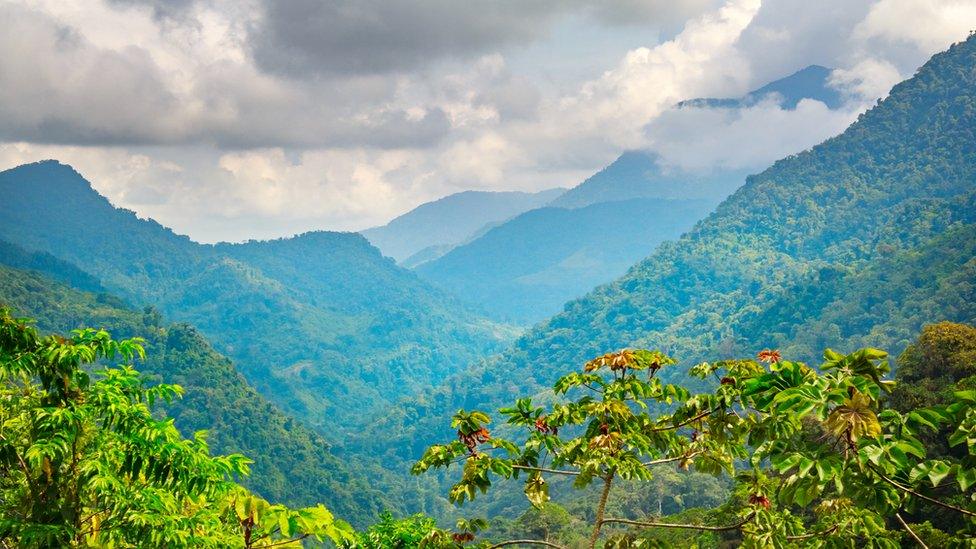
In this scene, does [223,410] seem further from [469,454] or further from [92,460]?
[469,454]

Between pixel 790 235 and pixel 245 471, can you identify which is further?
pixel 790 235

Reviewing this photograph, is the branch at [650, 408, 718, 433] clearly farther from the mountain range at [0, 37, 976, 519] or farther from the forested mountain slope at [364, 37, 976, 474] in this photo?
the forested mountain slope at [364, 37, 976, 474]

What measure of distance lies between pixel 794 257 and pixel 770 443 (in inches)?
6399

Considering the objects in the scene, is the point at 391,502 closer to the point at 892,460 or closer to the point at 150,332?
the point at 150,332

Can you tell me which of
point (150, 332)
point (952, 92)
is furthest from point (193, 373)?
point (952, 92)

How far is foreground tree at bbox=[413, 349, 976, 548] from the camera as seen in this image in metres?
3.46

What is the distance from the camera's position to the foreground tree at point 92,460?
606 centimetres

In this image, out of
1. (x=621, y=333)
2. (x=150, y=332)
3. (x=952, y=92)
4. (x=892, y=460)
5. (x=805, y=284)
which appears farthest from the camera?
(x=621, y=333)

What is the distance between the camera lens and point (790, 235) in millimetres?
159375

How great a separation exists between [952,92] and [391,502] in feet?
452

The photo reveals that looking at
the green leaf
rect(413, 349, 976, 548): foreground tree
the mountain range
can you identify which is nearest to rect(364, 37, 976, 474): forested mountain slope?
the mountain range

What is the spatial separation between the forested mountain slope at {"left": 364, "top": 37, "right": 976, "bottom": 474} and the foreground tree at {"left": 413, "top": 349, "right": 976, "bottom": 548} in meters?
96.3

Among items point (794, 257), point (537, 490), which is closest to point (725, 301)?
point (794, 257)

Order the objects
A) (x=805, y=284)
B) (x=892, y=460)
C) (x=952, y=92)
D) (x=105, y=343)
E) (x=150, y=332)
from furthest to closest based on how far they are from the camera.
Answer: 1. (x=952, y=92)
2. (x=150, y=332)
3. (x=805, y=284)
4. (x=105, y=343)
5. (x=892, y=460)
